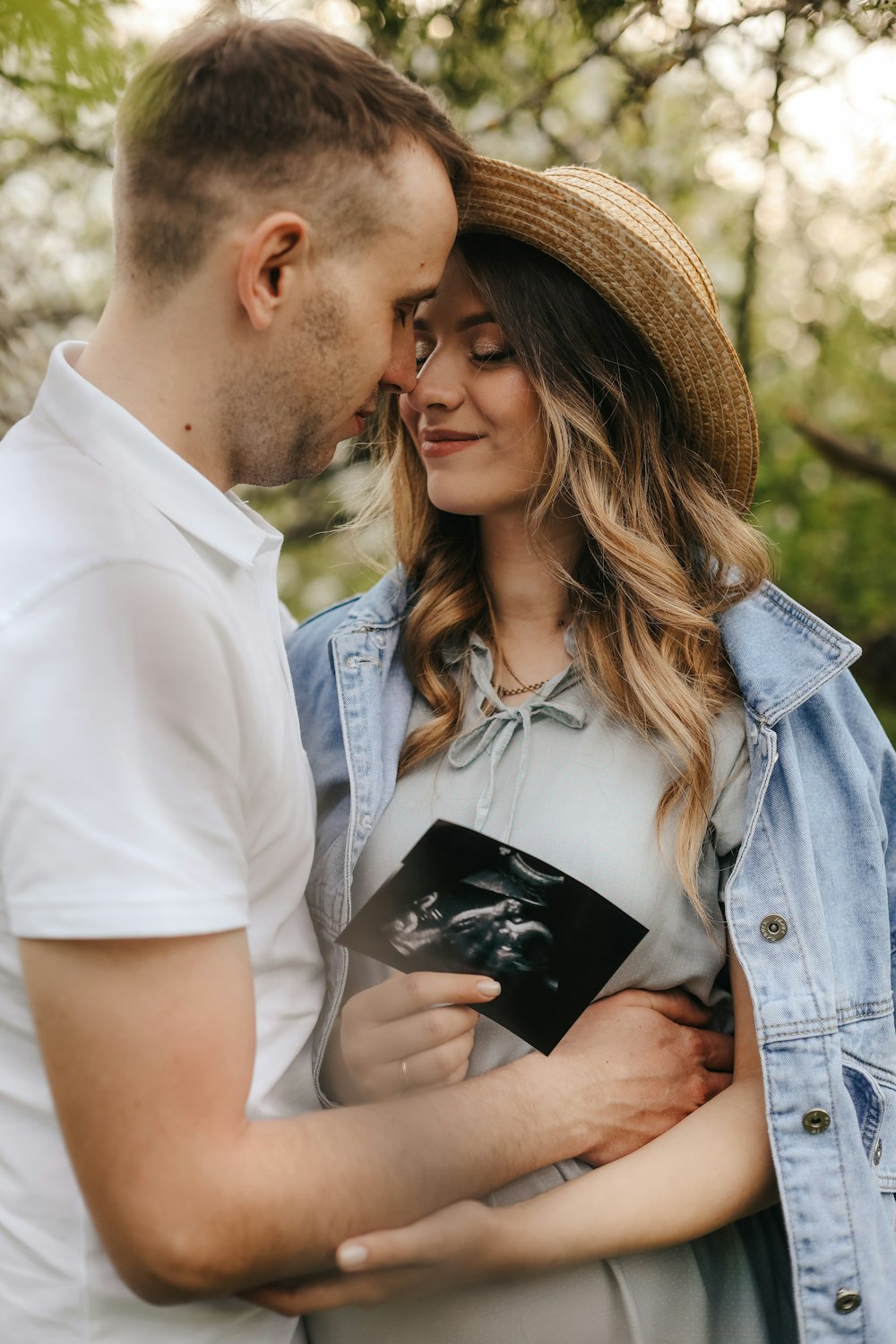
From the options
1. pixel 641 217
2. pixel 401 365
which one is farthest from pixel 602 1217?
pixel 641 217

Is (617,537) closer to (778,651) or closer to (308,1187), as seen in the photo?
(778,651)

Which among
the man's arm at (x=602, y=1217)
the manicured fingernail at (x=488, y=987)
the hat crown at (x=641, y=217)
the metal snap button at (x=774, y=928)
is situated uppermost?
the hat crown at (x=641, y=217)

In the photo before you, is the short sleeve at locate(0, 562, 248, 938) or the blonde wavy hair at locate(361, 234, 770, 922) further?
the blonde wavy hair at locate(361, 234, 770, 922)

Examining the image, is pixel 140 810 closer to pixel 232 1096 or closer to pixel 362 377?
pixel 232 1096

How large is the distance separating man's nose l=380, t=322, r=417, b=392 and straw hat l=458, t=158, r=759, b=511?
421 mm

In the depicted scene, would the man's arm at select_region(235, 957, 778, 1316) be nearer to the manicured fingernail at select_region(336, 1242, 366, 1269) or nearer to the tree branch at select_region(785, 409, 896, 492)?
the manicured fingernail at select_region(336, 1242, 366, 1269)

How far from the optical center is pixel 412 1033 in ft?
4.85

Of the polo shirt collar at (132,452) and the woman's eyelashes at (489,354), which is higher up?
the woman's eyelashes at (489,354)

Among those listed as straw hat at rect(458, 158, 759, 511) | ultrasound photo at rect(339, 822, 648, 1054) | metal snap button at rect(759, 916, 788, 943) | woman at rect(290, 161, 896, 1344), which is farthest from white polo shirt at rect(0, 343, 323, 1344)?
straw hat at rect(458, 158, 759, 511)

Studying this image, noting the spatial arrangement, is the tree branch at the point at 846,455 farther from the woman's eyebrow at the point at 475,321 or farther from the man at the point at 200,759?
the man at the point at 200,759

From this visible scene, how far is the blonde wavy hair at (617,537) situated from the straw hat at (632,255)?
4 cm

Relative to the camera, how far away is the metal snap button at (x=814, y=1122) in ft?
5.19

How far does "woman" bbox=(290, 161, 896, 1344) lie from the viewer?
1.53m

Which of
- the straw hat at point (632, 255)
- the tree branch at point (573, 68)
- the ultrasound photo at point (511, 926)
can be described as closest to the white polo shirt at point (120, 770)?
the ultrasound photo at point (511, 926)
